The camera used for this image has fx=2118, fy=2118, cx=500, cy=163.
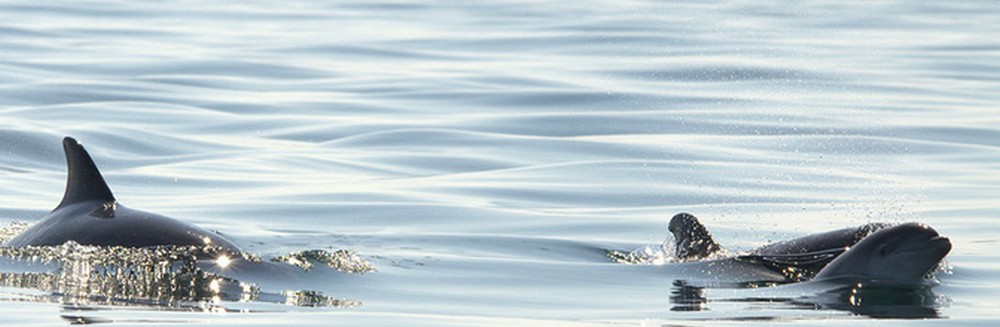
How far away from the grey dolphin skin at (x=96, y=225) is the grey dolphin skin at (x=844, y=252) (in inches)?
128

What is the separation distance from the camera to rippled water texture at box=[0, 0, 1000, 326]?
38.4 ft

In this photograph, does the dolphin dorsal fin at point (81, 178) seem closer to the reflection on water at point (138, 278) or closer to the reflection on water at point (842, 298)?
the reflection on water at point (138, 278)

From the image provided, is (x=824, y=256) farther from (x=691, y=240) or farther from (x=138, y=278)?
(x=138, y=278)

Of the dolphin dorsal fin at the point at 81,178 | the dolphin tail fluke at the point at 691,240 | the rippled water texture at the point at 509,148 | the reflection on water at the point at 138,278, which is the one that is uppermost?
the rippled water texture at the point at 509,148

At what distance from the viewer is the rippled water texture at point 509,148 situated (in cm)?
1170

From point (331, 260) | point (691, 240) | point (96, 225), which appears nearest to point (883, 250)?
point (691, 240)

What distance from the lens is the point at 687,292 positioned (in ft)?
39.3

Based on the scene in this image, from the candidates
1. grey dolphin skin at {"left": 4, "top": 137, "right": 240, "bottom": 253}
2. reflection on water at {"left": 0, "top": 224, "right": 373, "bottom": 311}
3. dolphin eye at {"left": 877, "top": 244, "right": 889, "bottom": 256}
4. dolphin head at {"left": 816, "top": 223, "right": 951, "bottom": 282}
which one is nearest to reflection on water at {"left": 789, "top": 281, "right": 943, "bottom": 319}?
dolphin head at {"left": 816, "top": 223, "right": 951, "bottom": 282}

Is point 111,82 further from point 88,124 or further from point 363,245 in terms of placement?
point 363,245

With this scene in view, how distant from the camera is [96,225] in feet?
40.3

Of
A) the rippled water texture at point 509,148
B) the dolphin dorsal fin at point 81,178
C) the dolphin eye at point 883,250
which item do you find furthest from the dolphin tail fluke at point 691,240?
the dolphin dorsal fin at point 81,178

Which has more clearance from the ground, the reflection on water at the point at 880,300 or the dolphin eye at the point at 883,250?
the dolphin eye at the point at 883,250

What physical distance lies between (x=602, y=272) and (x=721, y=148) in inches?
399

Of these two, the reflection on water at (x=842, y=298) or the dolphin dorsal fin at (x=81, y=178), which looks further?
the dolphin dorsal fin at (x=81, y=178)
